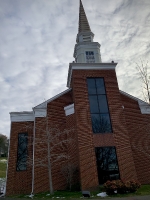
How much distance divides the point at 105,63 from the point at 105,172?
10.5m

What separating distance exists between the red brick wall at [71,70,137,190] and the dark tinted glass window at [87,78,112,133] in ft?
1.34

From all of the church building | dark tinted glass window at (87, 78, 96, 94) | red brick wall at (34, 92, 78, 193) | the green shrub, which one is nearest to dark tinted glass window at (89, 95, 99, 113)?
the church building

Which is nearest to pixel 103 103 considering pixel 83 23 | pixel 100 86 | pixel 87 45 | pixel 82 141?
pixel 100 86

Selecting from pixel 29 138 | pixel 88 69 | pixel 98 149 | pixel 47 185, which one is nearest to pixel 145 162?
pixel 98 149

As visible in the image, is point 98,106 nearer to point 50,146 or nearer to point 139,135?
point 139,135

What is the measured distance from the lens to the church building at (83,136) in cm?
1504

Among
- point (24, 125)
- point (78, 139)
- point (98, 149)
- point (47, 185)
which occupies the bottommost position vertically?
point (47, 185)

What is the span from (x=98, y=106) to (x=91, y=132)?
2.69 meters

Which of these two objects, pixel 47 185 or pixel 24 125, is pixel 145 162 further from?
pixel 24 125

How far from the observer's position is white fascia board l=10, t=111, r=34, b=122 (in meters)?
19.7

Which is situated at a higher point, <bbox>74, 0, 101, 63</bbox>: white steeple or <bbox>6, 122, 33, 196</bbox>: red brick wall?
<bbox>74, 0, 101, 63</bbox>: white steeple

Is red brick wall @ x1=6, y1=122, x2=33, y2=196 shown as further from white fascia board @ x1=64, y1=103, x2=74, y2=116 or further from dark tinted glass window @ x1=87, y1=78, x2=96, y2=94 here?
dark tinted glass window @ x1=87, y1=78, x2=96, y2=94

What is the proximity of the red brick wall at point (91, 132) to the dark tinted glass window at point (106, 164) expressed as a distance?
1.17 feet

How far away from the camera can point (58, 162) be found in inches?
664
